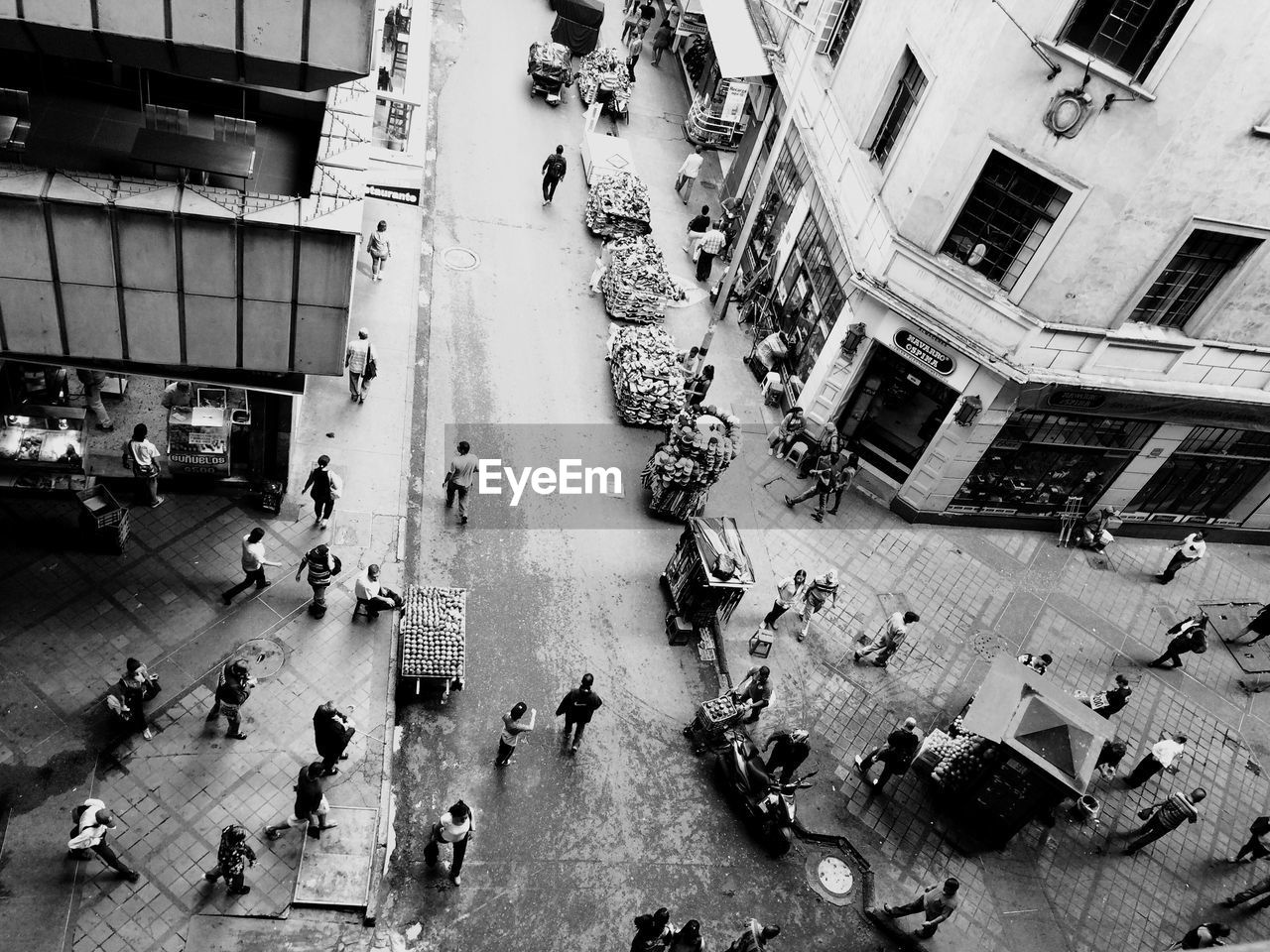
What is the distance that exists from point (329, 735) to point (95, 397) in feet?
28.4

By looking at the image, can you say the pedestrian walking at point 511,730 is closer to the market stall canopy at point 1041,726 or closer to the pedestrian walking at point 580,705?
the pedestrian walking at point 580,705

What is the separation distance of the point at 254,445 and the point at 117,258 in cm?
514

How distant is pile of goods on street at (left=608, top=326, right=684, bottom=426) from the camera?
2153 centimetres

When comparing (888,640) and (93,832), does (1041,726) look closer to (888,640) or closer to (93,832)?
(888,640)

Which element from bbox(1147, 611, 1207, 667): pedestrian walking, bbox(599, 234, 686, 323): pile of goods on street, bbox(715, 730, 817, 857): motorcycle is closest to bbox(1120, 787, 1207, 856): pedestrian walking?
bbox(1147, 611, 1207, 667): pedestrian walking

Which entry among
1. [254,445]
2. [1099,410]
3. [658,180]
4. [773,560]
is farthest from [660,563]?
[658,180]

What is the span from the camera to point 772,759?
49.1ft

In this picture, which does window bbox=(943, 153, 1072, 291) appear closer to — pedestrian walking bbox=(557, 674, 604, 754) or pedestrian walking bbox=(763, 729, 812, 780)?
pedestrian walking bbox=(763, 729, 812, 780)

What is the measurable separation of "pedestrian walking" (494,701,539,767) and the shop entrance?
36.3ft

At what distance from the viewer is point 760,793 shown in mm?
14703

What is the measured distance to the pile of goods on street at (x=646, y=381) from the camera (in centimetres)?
2153

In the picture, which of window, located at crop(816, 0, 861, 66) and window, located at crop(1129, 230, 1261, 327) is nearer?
window, located at crop(1129, 230, 1261, 327)

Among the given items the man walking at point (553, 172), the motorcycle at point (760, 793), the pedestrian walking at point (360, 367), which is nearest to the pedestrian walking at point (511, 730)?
the motorcycle at point (760, 793)

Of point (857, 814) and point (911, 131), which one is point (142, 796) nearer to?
point (857, 814)
